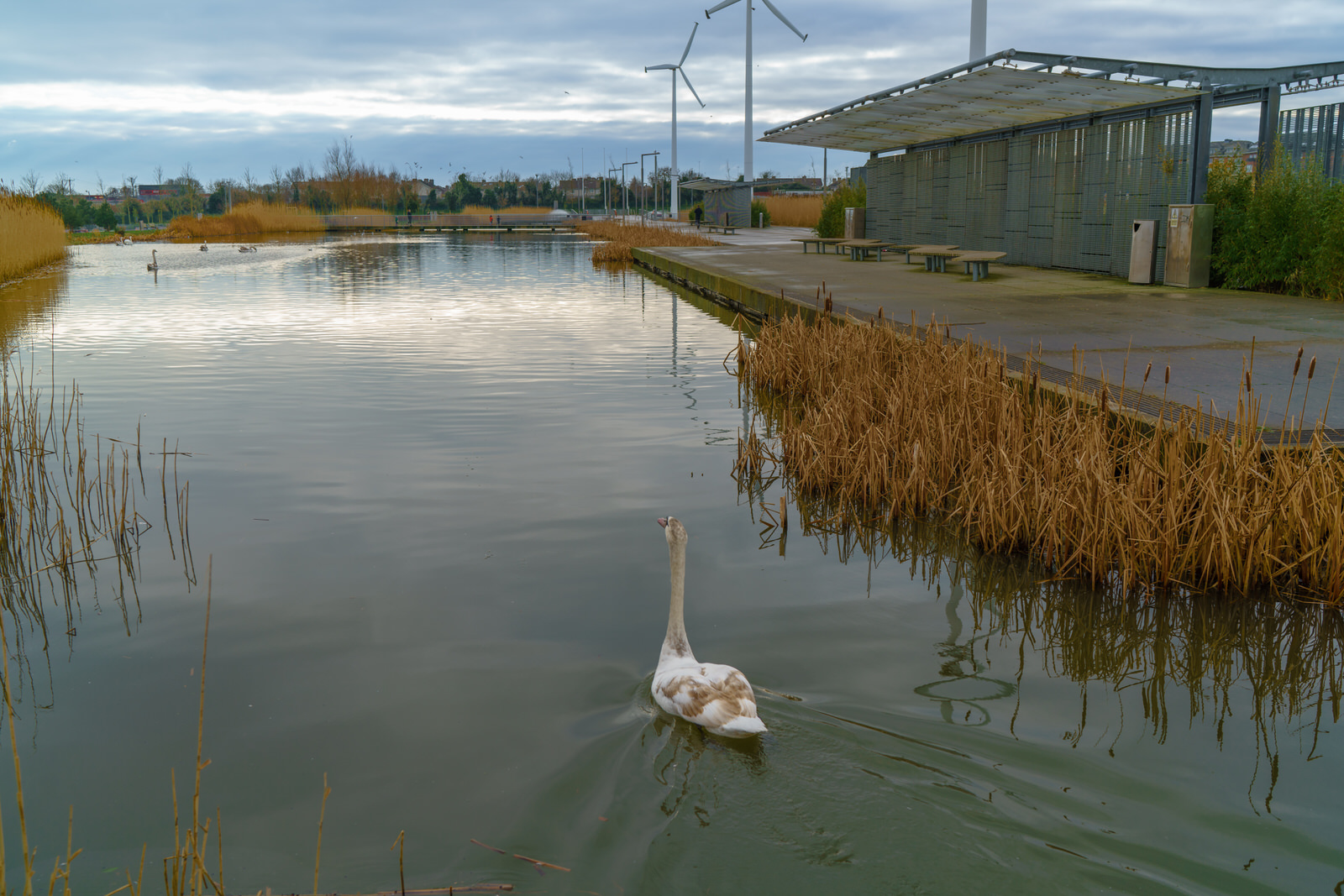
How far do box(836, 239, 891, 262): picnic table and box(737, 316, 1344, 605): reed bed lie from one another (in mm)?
15195

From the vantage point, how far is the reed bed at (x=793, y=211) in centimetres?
5284

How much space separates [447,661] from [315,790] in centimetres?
105

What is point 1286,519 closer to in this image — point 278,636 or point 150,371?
point 278,636

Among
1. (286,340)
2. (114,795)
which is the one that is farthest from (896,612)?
(286,340)

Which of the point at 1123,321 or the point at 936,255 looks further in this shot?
the point at 936,255

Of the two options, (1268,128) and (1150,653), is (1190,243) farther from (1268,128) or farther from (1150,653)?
(1150,653)

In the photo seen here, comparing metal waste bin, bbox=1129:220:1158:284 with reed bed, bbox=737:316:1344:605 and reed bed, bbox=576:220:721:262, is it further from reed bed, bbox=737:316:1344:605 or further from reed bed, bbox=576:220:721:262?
reed bed, bbox=576:220:721:262

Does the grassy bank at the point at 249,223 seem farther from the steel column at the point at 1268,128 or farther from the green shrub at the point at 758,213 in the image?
the steel column at the point at 1268,128

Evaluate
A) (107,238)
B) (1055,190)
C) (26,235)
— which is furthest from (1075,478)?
(107,238)

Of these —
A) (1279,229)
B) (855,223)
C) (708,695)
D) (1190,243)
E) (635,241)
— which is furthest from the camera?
(635,241)

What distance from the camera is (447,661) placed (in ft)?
15.0

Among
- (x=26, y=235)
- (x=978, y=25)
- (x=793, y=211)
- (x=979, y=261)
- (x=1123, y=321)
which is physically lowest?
(x=1123, y=321)

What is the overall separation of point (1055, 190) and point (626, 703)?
16.9 meters

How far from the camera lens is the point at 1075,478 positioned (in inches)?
203
